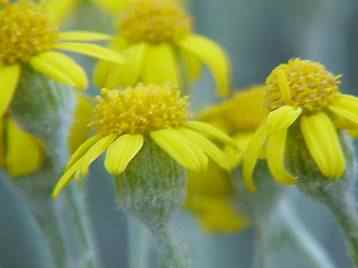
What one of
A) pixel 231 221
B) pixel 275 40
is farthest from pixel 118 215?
pixel 275 40

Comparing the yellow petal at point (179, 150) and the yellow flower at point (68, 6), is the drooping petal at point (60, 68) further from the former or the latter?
the yellow flower at point (68, 6)

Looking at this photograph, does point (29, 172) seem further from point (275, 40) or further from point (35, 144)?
point (275, 40)

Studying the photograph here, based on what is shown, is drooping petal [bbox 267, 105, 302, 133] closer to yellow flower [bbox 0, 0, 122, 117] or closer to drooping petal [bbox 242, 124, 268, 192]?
drooping petal [bbox 242, 124, 268, 192]

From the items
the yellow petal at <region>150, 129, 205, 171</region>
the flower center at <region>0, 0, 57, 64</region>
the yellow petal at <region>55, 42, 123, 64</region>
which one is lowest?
the yellow petal at <region>150, 129, 205, 171</region>

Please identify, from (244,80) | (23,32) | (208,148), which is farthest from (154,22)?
(244,80)

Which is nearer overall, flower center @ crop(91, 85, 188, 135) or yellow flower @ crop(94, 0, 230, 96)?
flower center @ crop(91, 85, 188, 135)

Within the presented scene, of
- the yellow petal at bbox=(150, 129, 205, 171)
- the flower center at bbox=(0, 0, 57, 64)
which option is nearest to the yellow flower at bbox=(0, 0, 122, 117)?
the flower center at bbox=(0, 0, 57, 64)

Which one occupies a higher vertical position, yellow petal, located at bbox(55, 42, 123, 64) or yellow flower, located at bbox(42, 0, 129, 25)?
yellow flower, located at bbox(42, 0, 129, 25)

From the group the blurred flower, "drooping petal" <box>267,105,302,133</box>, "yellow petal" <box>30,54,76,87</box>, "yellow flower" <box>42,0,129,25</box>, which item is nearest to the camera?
"drooping petal" <box>267,105,302,133</box>
